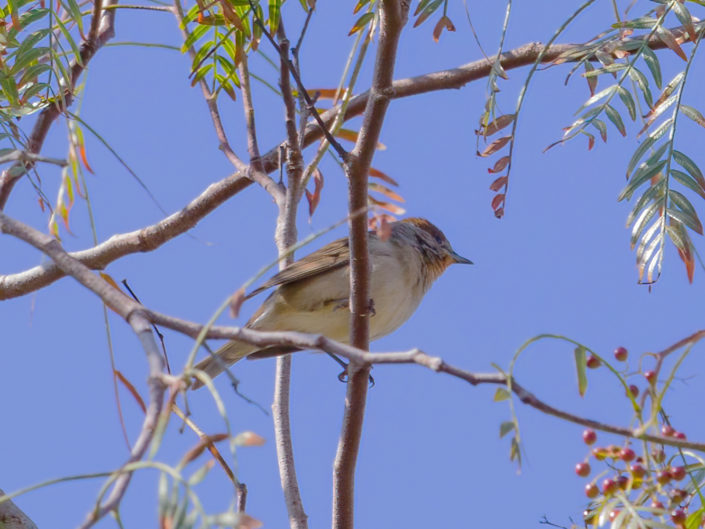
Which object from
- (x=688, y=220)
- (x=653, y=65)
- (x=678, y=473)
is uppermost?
(x=653, y=65)

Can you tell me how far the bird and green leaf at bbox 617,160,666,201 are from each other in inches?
103

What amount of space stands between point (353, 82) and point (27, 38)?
4.40 feet

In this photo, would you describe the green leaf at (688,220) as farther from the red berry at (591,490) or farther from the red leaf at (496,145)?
the red berry at (591,490)

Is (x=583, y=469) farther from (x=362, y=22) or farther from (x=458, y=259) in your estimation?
(x=458, y=259)

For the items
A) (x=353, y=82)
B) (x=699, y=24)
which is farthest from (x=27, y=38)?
(x=699, y=24)

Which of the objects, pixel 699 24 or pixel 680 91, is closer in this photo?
pixel 680 91

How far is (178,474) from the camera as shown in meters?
1.76

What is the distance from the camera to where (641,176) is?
3.68 meters

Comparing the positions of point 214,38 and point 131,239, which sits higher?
point 214,38

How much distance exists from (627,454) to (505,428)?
52 cm

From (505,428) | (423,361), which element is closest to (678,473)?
(505,428)

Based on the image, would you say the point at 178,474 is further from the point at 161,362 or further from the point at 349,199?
the point at 349,199

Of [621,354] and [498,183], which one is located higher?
[498,183]

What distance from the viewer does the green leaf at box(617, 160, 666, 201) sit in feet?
12.0
